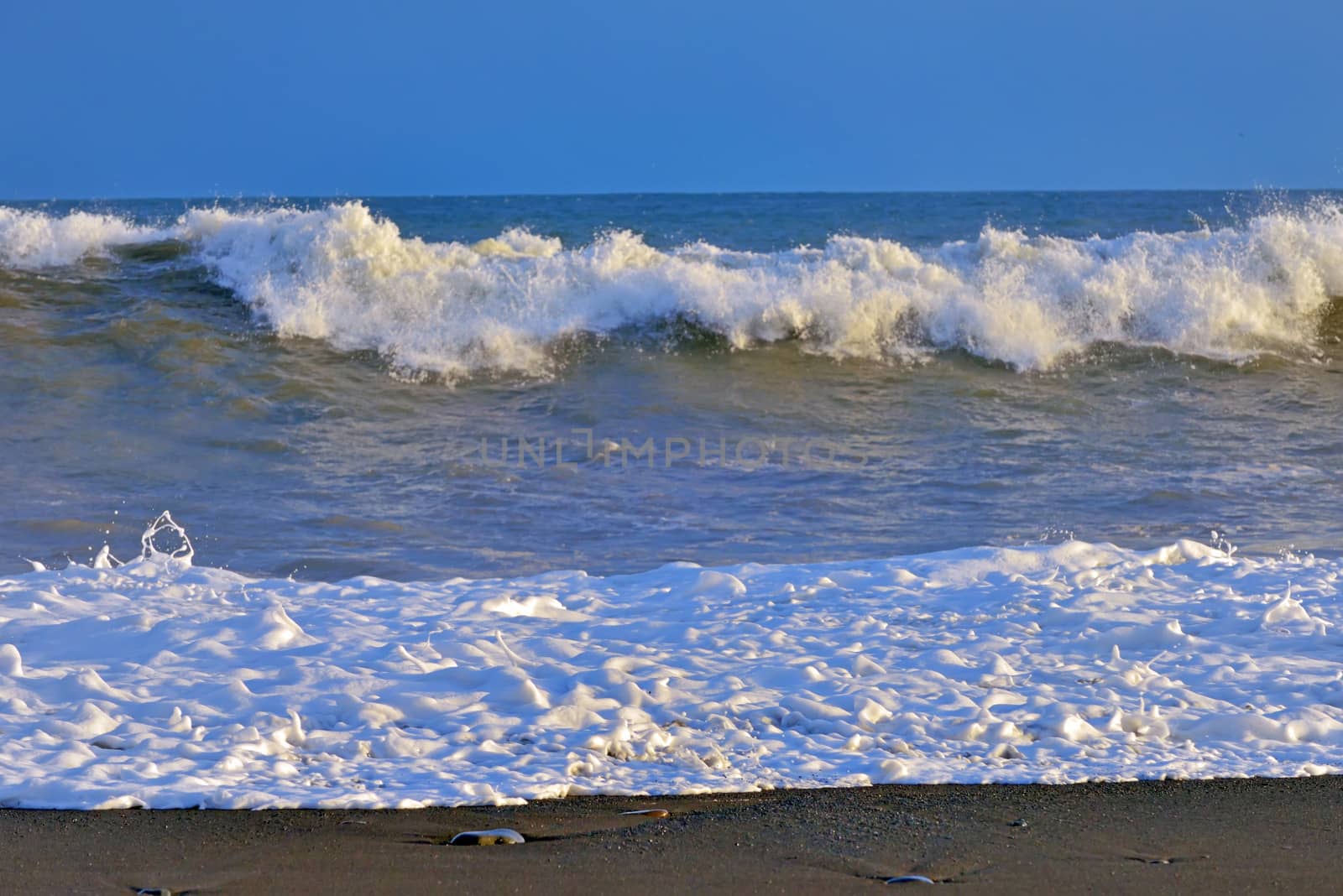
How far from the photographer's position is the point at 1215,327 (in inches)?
481

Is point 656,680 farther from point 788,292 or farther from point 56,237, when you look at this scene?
point 56,237

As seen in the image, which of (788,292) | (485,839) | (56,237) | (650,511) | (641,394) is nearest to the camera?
(485,839)

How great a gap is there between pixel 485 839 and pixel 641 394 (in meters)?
7.88

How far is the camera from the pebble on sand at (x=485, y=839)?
2.79 meters

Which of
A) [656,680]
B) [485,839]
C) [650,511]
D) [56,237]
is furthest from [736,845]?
[56,237]

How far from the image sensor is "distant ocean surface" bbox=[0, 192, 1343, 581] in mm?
6961

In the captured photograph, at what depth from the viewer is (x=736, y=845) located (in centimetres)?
281

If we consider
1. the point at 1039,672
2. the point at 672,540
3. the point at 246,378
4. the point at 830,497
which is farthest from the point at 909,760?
the point at 246,378

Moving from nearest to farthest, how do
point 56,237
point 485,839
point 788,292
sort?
1. point 485,839
2. point 788,292
3. point 56,237

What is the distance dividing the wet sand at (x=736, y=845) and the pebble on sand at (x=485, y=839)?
0.03 metres

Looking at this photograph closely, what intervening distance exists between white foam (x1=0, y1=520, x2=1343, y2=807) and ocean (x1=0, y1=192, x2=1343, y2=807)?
19 mm

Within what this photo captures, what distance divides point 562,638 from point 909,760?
1426mm

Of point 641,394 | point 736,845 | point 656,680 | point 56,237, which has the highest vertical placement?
point 56,237

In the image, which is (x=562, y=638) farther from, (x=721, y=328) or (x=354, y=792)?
(x=721, y=328)
